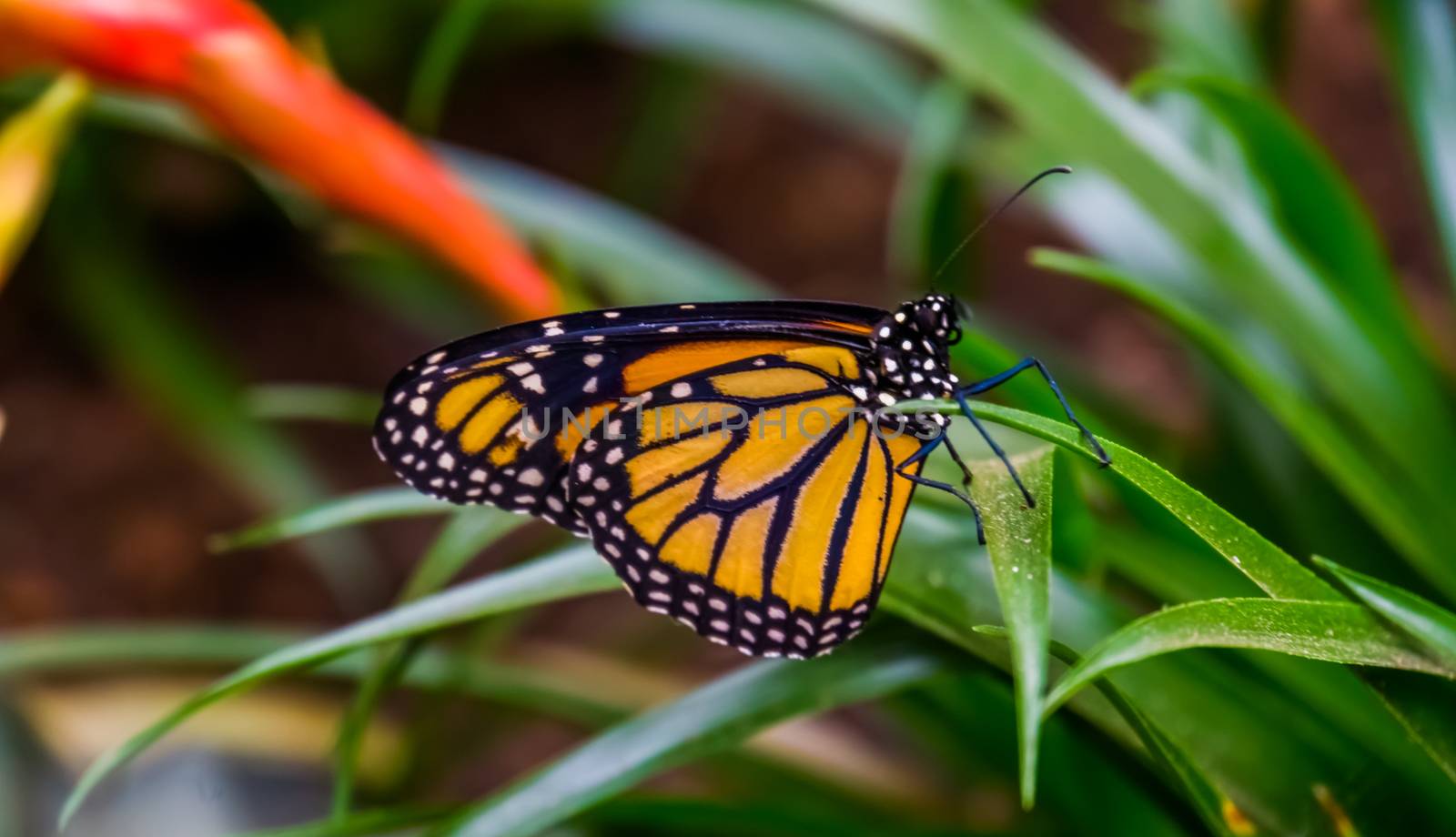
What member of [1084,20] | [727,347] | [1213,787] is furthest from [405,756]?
[1084,20]

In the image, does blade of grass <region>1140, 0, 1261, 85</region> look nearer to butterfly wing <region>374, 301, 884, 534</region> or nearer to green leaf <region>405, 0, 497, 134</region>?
butterfly wing <region>374, 301, 884, 534</region>

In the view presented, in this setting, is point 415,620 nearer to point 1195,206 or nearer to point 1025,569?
point 1025,569

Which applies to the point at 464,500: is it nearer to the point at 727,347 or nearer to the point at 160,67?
the point at 727,347

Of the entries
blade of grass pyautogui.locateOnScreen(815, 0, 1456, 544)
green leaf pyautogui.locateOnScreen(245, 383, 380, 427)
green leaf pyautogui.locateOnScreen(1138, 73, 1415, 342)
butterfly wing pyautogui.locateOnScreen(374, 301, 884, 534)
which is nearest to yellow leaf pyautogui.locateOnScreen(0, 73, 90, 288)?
green leaf pyautogui.locateOnScreen(245, 383, 380, 427)

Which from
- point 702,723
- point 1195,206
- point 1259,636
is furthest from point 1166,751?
point 1195,206

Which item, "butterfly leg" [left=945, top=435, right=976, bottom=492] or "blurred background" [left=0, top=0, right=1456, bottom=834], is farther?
"blurred background" [left=0, top=0, right=1456, bottom=834]
